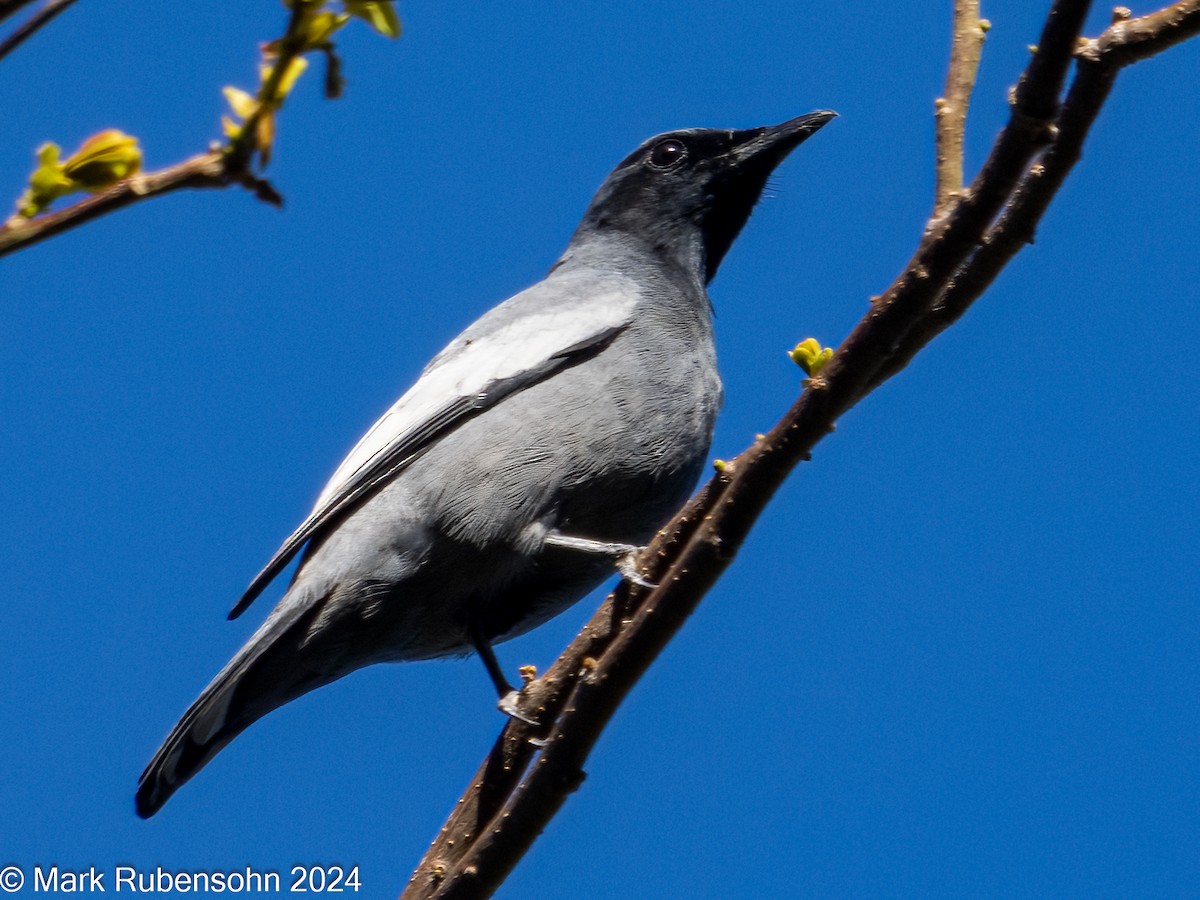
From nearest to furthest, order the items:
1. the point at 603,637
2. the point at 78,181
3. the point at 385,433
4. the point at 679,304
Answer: the point at 78,181
the point at 603,637
the point at 385,433
the point at 679,304

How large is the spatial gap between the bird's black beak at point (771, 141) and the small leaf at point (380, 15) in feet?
18.3

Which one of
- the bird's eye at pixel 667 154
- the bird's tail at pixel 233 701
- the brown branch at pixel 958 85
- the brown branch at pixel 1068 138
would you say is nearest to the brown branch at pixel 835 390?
the brown branch at pixel 1068 138

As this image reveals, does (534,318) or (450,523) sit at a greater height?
(534,318)

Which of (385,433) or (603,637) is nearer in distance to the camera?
(603,637)

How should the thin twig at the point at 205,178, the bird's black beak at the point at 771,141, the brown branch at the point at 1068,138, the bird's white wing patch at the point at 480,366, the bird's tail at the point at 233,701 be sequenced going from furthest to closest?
the bird's black beak at the point at 771,141, the bird's white wing patch at the point at 480,366, the bird's tail at the point at 233,701, the brown branch at the point at 1068,138, the thin twig at the point at 205,178

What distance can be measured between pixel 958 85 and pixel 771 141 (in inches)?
144

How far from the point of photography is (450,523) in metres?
5.58

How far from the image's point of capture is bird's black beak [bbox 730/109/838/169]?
745 cm

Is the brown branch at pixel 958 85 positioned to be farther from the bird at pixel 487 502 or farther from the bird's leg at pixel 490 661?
the bird's leg at pixel 490 661

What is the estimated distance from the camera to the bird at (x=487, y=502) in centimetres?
554

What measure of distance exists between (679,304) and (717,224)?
118 cm

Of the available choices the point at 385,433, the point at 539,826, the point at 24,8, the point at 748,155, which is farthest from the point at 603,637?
the point at 748,155

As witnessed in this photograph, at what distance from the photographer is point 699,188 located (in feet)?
25.2

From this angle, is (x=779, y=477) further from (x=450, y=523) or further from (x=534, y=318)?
(x=534, y=318)
